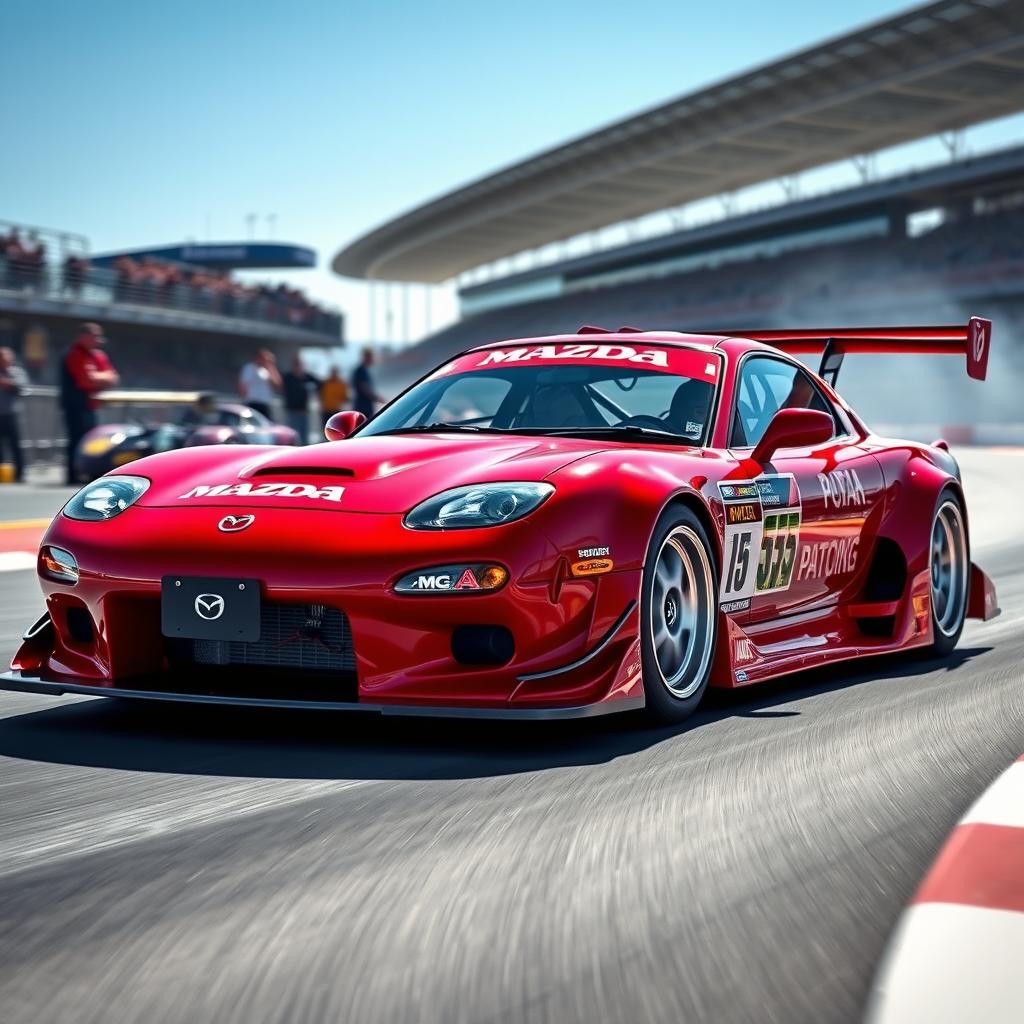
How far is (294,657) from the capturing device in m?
4.07

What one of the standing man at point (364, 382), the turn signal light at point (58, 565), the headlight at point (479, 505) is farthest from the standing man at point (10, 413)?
the headlight at point (479, 505)

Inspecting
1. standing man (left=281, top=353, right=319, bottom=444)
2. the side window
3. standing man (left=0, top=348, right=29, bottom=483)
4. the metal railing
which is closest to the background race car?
standing man (left=0, top=348, right=29, bottom=483)

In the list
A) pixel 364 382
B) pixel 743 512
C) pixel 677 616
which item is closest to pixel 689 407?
pixel 743 512

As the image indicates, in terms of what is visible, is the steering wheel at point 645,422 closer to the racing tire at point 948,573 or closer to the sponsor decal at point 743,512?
the sponsor decal at point 743,512

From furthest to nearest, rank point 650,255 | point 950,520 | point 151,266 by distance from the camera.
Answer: point 650,255 < point 151,266 < point 950,520

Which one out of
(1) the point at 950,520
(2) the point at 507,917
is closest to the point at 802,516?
(1) the point at 950,520

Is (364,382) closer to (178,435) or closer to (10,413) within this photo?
(178,435)

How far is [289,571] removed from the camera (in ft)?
13.0

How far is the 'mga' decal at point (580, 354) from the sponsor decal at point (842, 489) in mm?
720

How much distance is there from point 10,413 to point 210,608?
1509 cm

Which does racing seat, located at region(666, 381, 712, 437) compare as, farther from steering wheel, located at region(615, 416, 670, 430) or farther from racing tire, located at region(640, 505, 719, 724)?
racing tire, located at region(640, 505, 719, 724)

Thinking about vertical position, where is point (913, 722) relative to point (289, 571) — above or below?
below

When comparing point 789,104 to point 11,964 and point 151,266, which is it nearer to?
point 151,266

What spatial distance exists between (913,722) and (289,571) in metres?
1.96
